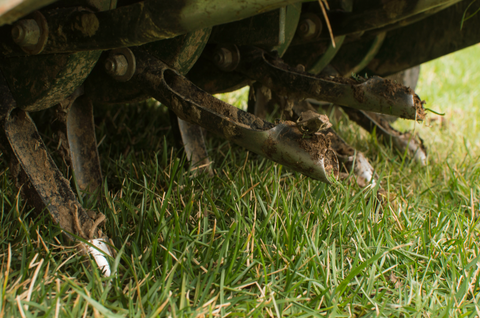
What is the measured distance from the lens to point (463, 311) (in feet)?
3.30

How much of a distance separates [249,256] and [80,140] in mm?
746

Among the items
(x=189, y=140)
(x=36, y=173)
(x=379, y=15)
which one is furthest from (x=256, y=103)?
(x=36, y=173)

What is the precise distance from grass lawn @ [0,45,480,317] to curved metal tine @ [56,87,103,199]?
0.34 ft

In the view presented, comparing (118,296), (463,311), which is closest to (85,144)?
(118,296)

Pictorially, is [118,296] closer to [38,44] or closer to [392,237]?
[38,44]

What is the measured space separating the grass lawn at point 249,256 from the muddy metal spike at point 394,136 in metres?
0.33

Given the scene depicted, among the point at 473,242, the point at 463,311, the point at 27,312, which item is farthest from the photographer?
the point at 473,242

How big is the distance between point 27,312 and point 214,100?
65 centimetres

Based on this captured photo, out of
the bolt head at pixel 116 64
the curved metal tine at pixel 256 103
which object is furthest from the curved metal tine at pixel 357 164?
the bolt head at pixel 116 64

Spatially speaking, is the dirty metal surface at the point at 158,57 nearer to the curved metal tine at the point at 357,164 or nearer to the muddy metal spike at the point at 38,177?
the muddy metal spike at the point at 38,177

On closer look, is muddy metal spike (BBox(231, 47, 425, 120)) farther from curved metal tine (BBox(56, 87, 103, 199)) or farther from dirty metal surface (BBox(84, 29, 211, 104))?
curved metal tine (BBox(56, 87, 103, 199))

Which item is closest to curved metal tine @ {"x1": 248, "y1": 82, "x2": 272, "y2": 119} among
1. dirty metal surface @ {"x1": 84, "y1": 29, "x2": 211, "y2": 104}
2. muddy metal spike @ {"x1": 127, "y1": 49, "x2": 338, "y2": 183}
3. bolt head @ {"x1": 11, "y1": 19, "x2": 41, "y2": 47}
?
dirty metal surface @ {"x1": 84, "y1": 29, "x2": 211, "y2": 104}

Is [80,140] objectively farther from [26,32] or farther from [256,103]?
[256,103]

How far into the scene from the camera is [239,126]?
1.01 meters
